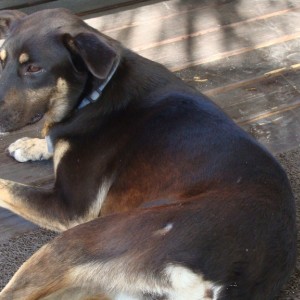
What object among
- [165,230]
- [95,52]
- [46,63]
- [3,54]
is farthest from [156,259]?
[3,54]

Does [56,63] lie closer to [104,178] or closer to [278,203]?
[104,178]

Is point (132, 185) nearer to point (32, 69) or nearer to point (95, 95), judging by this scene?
point (95, 95)

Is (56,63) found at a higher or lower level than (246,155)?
higher

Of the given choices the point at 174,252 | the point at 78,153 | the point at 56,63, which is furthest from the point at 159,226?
the point at 56,63

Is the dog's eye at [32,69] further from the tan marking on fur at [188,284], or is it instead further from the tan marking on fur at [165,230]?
the tan marking on fur at [188,284]

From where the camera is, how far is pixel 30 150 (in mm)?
3023

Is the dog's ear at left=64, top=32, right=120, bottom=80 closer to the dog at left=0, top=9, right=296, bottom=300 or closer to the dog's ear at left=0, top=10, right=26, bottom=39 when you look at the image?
the dog at left=0, top=9, right=296, bottom=300

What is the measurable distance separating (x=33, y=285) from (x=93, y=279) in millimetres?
232

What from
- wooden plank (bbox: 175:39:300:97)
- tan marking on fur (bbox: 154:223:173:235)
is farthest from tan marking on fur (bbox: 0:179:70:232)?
wooden plank (bbox: 175:39:300:97)

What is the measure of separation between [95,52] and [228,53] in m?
1.92

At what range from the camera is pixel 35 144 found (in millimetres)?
3045

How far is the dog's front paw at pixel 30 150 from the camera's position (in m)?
3.02

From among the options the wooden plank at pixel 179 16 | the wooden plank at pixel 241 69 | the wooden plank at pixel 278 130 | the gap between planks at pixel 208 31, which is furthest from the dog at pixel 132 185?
the wooden plank at pixel 179 16

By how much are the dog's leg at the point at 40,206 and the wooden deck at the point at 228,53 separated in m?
0.14
